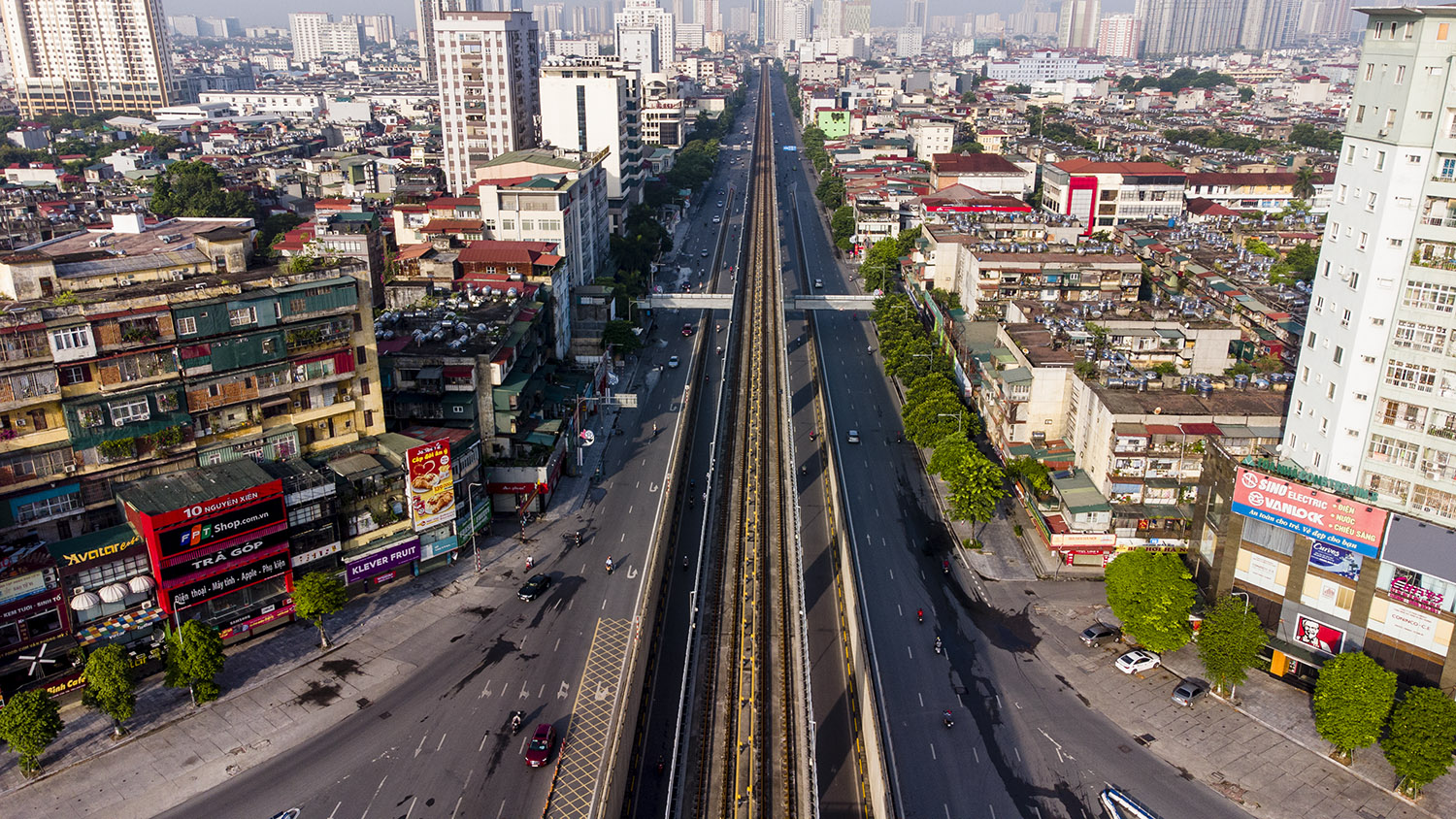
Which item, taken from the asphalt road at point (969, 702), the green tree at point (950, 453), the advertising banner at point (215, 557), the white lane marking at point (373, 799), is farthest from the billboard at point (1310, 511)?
the advertising banner at point (215, 557)

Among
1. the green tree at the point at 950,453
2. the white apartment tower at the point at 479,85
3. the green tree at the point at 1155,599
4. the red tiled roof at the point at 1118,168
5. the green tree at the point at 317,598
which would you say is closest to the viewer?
the green tree at the point at 1155,599

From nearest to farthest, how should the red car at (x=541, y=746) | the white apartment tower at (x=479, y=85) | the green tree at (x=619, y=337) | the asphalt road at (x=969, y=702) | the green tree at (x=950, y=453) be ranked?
the asphalt road at (x=969, y=702)
the red car at (x=541, y=746)
the green tree at (x=950, y=453)
the green tree at (x=619, y=337)
the white apartment tower at (x=479, y=85)

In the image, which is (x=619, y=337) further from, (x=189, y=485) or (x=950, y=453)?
(x=189, y=485)

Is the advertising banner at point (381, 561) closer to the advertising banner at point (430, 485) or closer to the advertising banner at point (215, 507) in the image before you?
the advertising banner at point (430, 485)

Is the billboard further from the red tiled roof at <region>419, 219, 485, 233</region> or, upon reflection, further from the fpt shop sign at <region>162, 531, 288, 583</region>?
the red tiled roof at <region>419, 219, 485, 233</region>

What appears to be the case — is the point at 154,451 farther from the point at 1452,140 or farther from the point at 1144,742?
the point at 1452,140

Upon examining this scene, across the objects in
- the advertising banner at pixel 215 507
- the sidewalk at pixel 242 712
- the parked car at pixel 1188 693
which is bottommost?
the sidewalk at pixel 242 712
